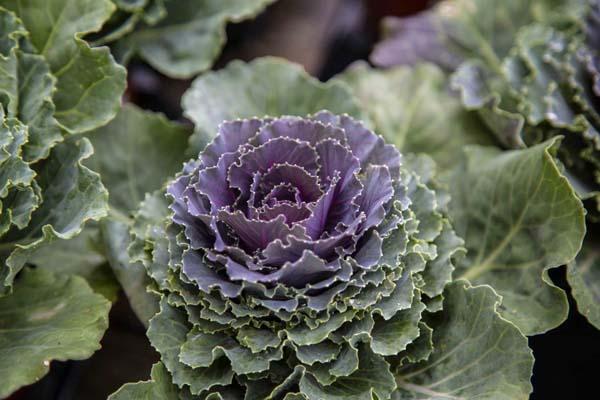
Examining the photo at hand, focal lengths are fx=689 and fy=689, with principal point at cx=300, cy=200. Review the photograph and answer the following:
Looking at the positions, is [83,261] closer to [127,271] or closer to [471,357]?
[127,271]

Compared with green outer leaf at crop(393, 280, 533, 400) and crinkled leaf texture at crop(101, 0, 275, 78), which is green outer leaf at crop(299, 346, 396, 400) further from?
crinkled leaf texture at crop(101, 0, 275, 78)

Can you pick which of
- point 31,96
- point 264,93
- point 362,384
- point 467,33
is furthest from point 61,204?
point 467,33

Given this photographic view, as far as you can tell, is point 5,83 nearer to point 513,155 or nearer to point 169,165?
point 169,165

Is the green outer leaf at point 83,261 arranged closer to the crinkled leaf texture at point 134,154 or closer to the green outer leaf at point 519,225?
the crinkled leaf texture at point 134,154

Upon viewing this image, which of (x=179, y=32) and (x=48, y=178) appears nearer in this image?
(x=48, y=178)

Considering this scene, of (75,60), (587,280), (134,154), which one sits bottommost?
(134,154)

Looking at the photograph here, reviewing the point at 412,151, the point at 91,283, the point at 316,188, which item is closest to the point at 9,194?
the point at 91,283
